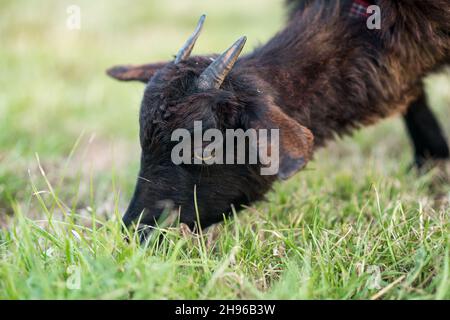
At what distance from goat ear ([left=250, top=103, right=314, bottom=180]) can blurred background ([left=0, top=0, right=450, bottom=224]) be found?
1.01 metres

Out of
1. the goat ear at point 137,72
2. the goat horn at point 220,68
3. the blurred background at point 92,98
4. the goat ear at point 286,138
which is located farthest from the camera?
the blurred background at point 92,98

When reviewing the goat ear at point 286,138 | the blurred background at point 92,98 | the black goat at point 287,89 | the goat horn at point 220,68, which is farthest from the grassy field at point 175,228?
the goat horn at point 220,68

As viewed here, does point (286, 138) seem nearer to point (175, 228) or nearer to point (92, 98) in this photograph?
point (175, 228)

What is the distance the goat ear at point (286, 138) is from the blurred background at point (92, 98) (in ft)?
3.32

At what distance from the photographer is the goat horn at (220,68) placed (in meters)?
3.42

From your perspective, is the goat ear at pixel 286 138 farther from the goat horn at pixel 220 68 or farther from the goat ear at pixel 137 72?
the goat ear at pixel 137 72

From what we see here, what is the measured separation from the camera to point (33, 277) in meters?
2.72

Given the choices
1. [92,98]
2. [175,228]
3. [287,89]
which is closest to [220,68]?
[287,89]

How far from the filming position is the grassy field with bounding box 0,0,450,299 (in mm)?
2826

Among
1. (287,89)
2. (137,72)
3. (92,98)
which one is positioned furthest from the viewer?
(92,98)

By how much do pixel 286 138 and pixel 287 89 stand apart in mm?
733

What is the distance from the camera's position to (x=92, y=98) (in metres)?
8.27

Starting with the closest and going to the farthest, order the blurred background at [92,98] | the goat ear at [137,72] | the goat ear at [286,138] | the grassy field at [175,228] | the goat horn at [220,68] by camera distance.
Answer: the grassy field at [175,228] < the goat ear at [286,138] < the goat horn at [220,68] < the goat ear at [137,72] < the blurred background at [92,98]

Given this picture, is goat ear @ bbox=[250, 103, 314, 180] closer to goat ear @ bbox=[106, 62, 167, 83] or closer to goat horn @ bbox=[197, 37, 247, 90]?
goat horn @ bbox=[197, 37, 247, 90]
